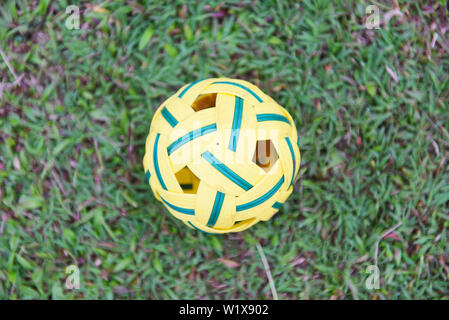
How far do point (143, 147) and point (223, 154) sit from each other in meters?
0.55

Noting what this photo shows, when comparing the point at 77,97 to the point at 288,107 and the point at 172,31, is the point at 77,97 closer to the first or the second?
the point at 172,31

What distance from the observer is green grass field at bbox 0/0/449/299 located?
4.79ft

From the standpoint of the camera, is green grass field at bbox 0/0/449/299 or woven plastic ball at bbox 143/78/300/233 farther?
green grass field at bbox 0/0/449/299

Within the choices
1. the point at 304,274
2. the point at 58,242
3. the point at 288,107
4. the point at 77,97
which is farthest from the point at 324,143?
the point at 58,242

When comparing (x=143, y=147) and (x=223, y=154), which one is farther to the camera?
(x=143, y=147)

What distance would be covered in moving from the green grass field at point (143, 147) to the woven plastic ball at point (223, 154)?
1.16ft

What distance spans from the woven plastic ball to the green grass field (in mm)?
353

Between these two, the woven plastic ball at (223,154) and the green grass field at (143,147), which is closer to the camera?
the woven plastic ball at (223,154)

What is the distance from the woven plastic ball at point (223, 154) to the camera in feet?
3.34

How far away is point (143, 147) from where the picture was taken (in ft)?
4.78

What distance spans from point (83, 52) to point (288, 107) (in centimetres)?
84

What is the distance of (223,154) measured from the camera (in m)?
1.01

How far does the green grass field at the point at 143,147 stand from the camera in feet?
4.79

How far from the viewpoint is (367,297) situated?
1.53 metres
